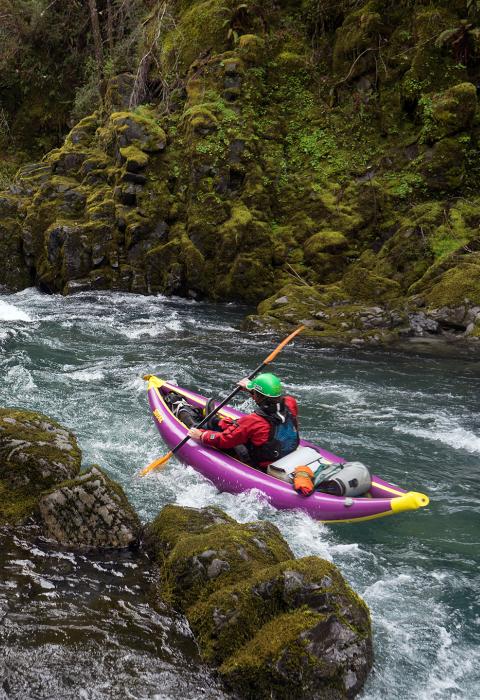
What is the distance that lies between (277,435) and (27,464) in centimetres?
221

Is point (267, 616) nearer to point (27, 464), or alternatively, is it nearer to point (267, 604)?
point (267, 604)

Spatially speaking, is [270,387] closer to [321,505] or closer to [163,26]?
[321,505]

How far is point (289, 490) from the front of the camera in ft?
17.0

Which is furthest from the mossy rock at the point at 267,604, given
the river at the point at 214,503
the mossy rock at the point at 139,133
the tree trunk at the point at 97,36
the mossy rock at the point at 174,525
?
the tree trunk at the point at 97,36

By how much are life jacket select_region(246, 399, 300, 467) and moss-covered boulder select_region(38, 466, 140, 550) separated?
1601 mm

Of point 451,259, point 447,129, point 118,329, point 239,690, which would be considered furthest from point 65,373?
point 447,129

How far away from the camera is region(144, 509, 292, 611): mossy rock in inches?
140

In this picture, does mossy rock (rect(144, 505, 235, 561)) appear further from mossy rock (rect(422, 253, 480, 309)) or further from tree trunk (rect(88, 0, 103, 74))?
tree trunk (rect(88, 0, 103, 74))

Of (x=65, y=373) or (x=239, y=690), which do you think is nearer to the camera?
(x=239, y=690)

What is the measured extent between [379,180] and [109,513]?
39.4 ft

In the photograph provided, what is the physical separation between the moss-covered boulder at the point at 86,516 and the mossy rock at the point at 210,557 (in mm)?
327

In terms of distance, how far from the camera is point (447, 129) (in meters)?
13.4

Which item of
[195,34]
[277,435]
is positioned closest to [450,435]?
[277,435]

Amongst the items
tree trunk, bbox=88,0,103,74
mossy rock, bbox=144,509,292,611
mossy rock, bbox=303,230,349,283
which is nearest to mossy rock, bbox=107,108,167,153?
mossy rock, bbox=303,230,349,283
